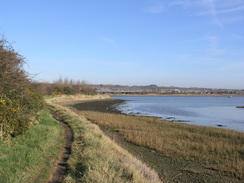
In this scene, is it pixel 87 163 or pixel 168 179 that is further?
pixel 168 179

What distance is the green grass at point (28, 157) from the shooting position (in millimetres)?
6288

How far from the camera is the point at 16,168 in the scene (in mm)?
6730

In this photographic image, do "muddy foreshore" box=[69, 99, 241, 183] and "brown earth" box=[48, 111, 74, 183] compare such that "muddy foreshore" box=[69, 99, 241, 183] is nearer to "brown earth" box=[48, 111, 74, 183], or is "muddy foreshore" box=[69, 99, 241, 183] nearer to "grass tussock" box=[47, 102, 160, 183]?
"grass tussock" box=[47, 102, 160, 183]

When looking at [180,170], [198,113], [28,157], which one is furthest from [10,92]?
[198,113]

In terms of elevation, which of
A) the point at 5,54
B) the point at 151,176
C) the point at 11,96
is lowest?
the point at 151,176

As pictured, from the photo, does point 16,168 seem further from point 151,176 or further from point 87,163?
point 151,176

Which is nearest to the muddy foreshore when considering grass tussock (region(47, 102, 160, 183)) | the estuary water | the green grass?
grass tussock (region(47, 102, 160, 183))

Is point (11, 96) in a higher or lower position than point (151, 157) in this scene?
higher

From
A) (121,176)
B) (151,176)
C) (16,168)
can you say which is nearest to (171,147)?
(151,176)

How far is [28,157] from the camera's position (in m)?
7.76

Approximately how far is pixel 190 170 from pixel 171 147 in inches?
155

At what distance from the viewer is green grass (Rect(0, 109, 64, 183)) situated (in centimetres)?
629

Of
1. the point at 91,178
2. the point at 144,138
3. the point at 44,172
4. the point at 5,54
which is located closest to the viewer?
the point at 91,178

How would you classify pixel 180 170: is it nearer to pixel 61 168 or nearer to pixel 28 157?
pixel 61 168
